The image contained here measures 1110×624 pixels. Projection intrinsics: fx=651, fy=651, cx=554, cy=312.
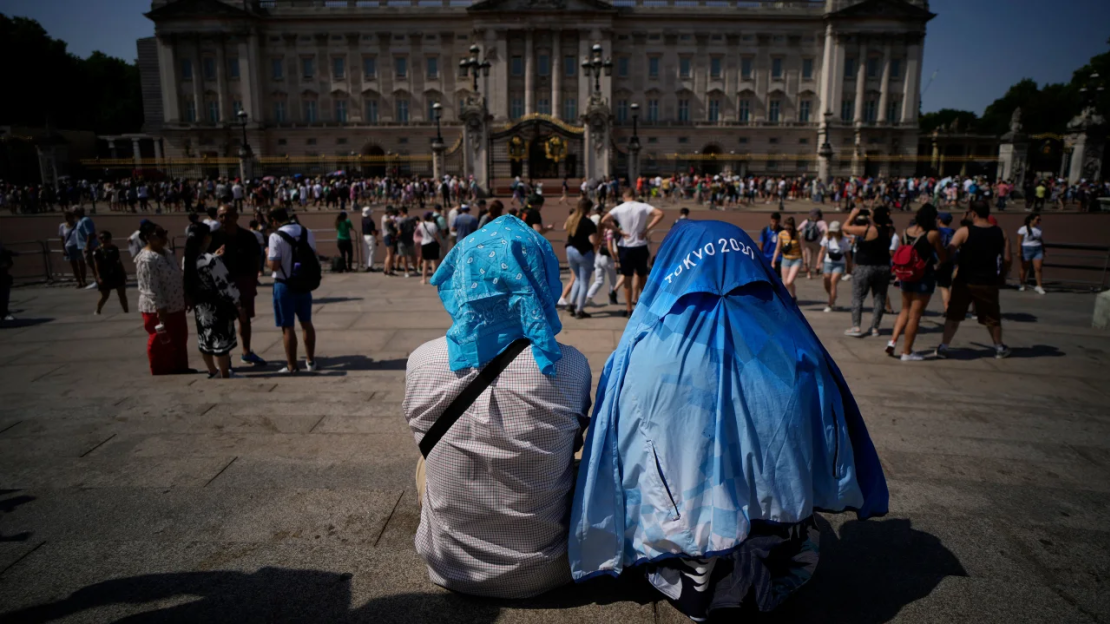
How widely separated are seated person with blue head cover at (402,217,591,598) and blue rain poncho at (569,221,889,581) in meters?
0.16

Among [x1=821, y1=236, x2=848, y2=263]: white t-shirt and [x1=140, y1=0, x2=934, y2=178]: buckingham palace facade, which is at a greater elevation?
[x1=140, y1=0, x2=934, y2=178]: buckingham palace facade

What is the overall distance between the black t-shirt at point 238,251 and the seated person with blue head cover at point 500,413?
5.17m

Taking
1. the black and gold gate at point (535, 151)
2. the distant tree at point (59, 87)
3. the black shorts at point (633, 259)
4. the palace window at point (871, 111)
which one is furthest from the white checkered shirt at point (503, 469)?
the palace window at point (871, 111)

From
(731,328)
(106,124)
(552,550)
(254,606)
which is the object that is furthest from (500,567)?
(106,124)

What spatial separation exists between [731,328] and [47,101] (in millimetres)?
79815

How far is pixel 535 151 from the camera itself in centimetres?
4606

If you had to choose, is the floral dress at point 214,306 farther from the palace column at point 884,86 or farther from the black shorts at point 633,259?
the palace column at point 884,86

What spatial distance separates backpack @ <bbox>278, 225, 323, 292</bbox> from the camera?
6332 mm

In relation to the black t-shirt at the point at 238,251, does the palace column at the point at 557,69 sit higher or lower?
higher

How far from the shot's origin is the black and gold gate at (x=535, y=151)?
42.9 m

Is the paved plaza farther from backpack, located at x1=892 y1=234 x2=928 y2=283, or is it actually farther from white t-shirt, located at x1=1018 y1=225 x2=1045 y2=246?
white t-shirt, located at x1=1018 y1=225 x2=1045 y2=246

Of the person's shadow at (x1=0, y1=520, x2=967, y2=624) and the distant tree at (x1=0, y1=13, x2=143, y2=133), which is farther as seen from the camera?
the distant tree at (x1=0, y1=13, x2=143, y2=133)

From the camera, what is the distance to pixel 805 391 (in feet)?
8.12

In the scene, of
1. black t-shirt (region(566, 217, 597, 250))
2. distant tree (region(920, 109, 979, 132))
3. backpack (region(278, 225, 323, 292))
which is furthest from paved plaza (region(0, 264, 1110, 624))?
distant tree (region(920, 109, 979, 132))
